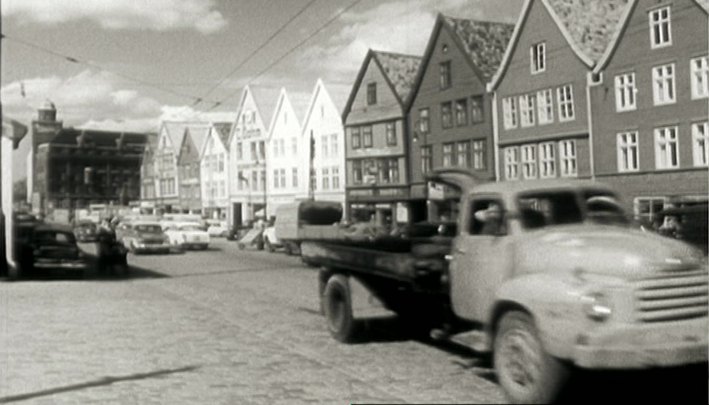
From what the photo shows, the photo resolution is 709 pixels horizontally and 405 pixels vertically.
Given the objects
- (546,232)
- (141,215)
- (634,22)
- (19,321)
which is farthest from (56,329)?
(634,22)

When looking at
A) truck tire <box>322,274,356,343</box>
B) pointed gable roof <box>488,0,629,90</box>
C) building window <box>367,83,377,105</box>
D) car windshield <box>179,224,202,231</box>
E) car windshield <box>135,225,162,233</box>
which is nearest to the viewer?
pointed gable roof <box>488,0,629,90</box>

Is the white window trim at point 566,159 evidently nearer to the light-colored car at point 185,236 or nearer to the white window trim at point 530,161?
the white window trim at point 530,161

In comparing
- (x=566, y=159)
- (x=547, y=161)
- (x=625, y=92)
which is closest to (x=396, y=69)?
(x=547, y=161)

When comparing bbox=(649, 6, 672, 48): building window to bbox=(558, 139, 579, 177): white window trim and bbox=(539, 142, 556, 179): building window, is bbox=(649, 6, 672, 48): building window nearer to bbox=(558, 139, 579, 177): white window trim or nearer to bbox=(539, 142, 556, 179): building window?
bbox=(558, 139, 579, 177): white window trim

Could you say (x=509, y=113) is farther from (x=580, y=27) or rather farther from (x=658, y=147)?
(x=658, y=147)

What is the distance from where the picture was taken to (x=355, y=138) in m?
6.84

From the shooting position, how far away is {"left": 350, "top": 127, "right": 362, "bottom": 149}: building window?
681 cm

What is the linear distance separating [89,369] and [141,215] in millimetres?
1995

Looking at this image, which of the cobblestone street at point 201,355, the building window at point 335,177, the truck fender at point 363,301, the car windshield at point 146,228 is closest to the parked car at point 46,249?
the cobblestone street at point 201,355

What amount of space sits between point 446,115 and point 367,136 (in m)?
1.36

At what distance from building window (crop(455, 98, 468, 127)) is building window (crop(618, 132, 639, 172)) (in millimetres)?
1144

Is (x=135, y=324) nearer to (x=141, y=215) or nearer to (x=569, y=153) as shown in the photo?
(x=141, y=215)

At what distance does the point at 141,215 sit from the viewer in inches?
345

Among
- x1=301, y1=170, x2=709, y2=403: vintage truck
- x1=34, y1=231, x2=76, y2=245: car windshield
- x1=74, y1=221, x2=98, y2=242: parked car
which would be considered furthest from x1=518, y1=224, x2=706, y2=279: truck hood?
x1=34, y1=231, x2=76, y2=245: car windshield
